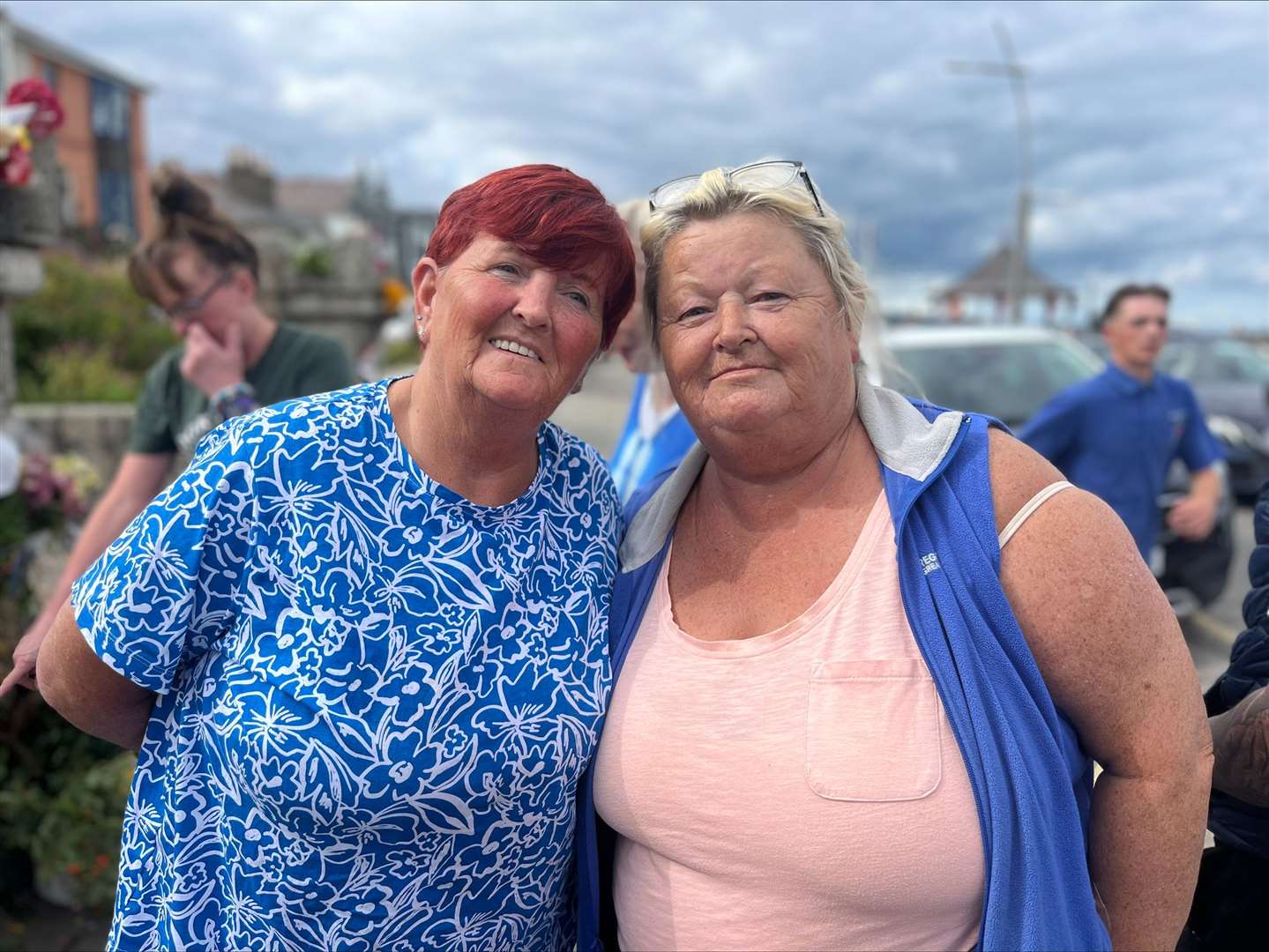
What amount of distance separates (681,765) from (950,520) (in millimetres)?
603

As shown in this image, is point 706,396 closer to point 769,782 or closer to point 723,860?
point 769,782

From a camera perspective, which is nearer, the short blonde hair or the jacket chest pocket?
the jacket chest pocket

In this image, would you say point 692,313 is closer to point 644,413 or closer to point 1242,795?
point 1242,795

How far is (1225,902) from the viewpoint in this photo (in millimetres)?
1659

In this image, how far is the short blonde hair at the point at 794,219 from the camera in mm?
1735

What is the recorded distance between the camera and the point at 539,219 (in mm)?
1680

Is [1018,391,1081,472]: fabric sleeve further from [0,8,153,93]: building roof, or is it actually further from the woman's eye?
[0,8,153,93]: building roof

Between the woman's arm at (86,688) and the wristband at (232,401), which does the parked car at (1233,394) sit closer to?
the wristband at (232,401)

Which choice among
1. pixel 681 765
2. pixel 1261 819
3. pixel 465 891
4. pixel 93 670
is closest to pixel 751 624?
pixel 681 765

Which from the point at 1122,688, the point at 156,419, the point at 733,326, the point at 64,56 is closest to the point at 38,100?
the point at 156,419

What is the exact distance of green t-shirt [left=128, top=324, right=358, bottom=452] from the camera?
3.01 metres

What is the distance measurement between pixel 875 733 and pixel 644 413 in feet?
5.69

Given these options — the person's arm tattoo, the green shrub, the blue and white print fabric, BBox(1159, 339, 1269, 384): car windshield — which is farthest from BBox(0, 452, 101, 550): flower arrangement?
BBox(1159, 339, 1269, 384): car windshield

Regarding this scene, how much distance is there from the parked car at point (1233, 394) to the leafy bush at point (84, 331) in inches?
384
